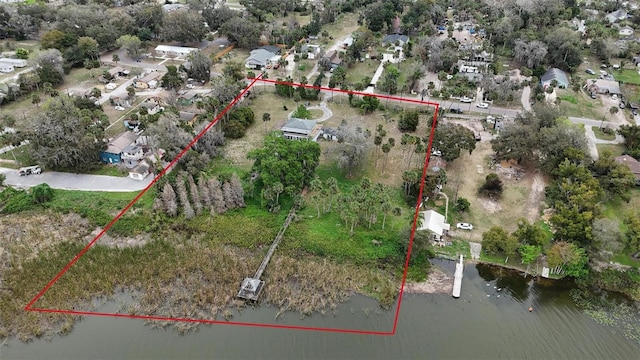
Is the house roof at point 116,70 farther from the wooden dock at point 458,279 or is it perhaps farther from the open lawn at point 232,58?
the wooden dock at point 458,279

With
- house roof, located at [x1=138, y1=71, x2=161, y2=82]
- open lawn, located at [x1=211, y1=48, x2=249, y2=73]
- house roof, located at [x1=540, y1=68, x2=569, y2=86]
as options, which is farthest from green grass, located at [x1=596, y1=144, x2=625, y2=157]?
house roof, located at [x1=138, y1=71, x2=161, y2=82]

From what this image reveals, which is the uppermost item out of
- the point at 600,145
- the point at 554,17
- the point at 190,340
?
the point at 554,17

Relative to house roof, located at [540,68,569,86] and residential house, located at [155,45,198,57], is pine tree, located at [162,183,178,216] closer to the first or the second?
residential house, located at [155,45,198,57]

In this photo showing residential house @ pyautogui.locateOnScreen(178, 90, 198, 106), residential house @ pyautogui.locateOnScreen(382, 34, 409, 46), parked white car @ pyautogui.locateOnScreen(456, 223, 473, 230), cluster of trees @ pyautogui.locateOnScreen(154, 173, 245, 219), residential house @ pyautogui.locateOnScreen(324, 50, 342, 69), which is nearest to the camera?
parked white car @ pyautogui.locateOnScreen(456, 223, 473, 230)

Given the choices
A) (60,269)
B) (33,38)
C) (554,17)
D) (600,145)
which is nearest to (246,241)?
(60,269)

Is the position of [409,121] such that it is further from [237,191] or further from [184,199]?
[184,199]

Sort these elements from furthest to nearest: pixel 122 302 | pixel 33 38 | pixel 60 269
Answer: pixel 33 38 → pixel 60 269 → pixel 122 302

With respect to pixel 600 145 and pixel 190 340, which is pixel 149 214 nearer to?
pixel 190 340

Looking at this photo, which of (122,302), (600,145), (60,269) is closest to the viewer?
(122,302)
